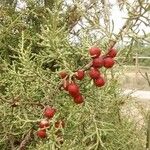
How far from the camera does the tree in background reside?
3.31 meters

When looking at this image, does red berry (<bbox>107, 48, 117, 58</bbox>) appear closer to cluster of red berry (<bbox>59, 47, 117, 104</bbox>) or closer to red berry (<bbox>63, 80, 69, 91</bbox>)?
cluster of red berry (<bbox>59, 47, 117, 104</bbox>)

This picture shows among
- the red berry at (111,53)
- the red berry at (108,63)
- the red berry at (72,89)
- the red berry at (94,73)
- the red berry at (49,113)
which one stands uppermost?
the red berry at (111,53)

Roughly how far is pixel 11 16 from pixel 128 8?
86.4 inches

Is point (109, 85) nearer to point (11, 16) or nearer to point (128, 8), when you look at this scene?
point (128, 8)

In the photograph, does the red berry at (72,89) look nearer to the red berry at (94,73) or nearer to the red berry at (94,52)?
the red berry at (94,73)

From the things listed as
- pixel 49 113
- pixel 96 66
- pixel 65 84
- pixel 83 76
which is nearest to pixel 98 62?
pixel 96 66

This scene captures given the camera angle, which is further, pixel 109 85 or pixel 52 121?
pixel 109 85

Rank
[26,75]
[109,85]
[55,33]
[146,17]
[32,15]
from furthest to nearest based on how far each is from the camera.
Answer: [32,15]
[109,85]
[26,75]
[55,33]
[146,17]

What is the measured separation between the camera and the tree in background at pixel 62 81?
10.9 feet

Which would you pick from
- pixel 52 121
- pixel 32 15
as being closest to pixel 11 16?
pixel 32 15

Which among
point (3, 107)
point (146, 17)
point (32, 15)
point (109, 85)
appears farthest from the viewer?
point (32, 15)

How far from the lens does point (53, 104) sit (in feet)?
11.3

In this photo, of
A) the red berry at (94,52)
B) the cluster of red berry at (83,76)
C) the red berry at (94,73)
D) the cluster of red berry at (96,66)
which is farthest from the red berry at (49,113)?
the red berry at (94,52)

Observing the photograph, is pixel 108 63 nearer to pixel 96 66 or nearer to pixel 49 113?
pixel 96 66
